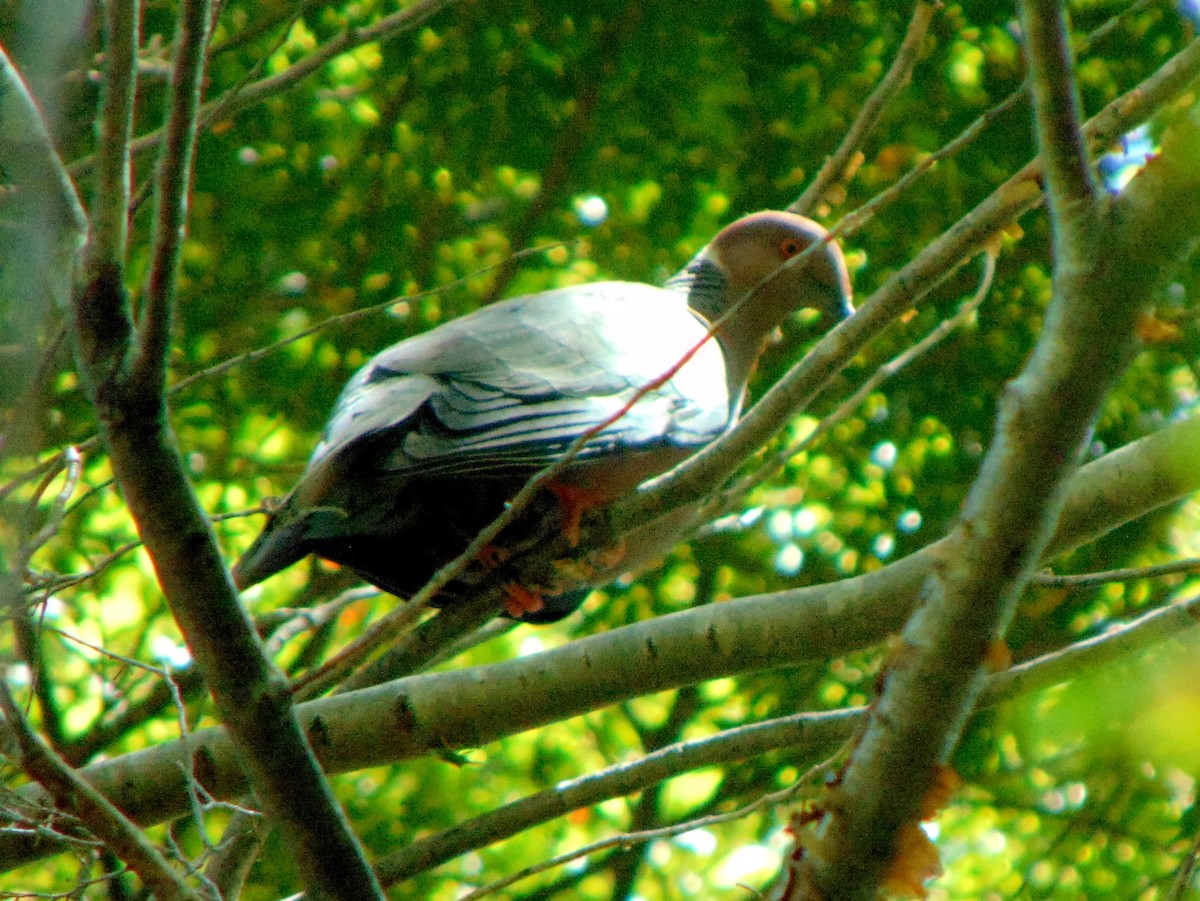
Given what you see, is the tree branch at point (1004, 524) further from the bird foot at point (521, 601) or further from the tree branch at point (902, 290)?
the bird foot at point (521, 601)

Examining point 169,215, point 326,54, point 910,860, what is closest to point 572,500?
point 326,54

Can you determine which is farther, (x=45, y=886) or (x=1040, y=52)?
(x=45, y=886)

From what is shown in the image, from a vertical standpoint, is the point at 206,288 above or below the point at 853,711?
above

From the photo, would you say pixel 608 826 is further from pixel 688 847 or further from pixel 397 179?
pixel 397 179

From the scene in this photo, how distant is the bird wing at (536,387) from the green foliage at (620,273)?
2.00 ft

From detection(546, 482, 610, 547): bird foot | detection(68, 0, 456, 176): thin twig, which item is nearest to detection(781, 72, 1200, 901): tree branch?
detection(546, 482, 610, 547): bird foot

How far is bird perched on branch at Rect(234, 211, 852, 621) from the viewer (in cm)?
321

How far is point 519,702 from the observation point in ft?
8.79

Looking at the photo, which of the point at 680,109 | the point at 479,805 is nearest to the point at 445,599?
the point at 479,805

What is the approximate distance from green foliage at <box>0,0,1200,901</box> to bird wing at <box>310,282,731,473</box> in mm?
609

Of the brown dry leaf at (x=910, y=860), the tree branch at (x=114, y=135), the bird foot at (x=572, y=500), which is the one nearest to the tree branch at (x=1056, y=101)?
the brown dry leaf at (x=910, y=860)

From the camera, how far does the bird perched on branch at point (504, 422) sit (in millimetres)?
3215

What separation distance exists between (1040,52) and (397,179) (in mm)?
4028

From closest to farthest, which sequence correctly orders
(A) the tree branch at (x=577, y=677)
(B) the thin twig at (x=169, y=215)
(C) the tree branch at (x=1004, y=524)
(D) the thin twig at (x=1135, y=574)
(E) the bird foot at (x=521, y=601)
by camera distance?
(C) the tree branch at (x=1004, y=524) < (B) the thin twig at (x=169, y=215) < (D) the thin twig at (x=1135, y=574) < (A) the tree branch at (x=577, y=677) < (E) the bird foot at (x=521, y=601)
